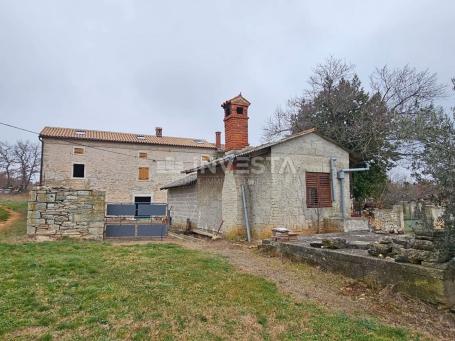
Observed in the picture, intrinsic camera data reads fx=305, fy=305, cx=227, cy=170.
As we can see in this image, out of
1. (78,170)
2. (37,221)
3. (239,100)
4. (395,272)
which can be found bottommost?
(395,272)

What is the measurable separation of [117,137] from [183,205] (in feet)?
48.0

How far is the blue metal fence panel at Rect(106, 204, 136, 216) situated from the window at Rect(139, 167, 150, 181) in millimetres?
15721

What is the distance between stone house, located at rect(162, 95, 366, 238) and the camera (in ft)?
35.1

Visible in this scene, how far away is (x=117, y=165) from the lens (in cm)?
2714

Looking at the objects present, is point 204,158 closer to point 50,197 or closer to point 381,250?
point 50,197

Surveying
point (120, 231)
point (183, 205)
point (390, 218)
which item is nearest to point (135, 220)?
Result: point (120, 231)

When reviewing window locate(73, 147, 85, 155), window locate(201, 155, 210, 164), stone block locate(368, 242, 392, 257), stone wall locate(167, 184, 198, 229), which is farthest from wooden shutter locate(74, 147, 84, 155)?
stone block locate(368, 242, 392, 257)

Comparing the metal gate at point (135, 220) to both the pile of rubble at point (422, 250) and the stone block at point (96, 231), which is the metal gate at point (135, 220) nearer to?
the stone block at point (96, 231)

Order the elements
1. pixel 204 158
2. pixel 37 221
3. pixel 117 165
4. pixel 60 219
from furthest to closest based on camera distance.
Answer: pixel 204 158
pixel 117 165
pixel 60 219
pixel 37 221

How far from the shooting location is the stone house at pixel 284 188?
35.1ft

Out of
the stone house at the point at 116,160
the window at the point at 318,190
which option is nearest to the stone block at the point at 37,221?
the window at the point at 318,190

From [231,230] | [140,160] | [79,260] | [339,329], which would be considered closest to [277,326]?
[339,329]

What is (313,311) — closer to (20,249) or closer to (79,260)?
(79,260)

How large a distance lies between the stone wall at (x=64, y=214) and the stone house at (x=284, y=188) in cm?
444
